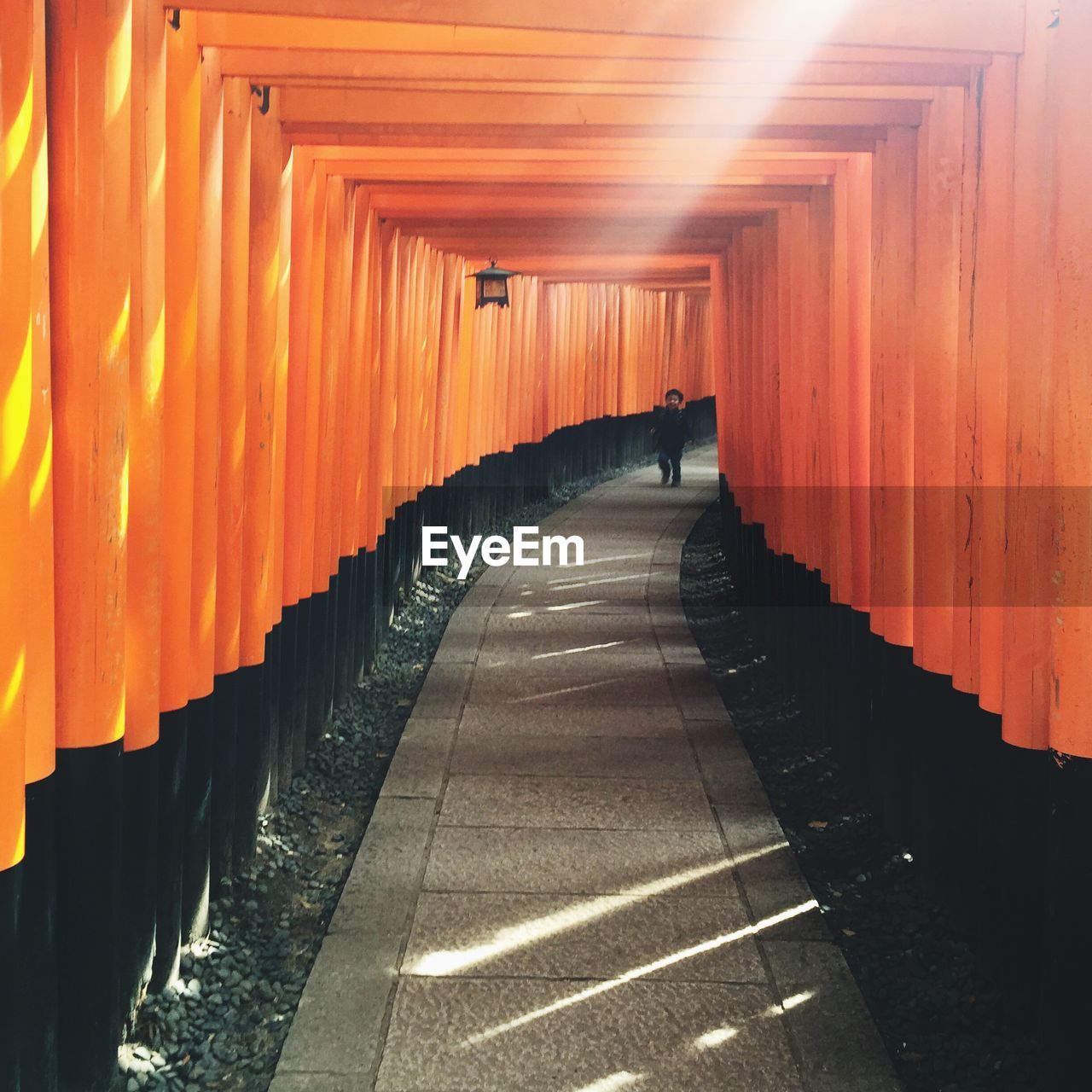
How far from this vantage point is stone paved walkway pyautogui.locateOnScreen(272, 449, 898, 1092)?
13.9ft

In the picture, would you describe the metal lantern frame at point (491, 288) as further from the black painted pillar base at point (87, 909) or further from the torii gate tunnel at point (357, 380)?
the black painted pillar base at point (87, 909)

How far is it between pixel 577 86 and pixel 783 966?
135 inches

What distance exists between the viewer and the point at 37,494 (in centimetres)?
340

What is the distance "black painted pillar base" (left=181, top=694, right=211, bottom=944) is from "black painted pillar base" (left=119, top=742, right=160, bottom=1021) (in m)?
0.49

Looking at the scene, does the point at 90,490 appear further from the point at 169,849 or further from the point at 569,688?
the point at 569,688

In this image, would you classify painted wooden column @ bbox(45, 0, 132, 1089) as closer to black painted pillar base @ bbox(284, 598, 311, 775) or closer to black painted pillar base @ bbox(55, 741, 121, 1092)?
black painted pillar base @ bbox(55, 741, 121, 1092)

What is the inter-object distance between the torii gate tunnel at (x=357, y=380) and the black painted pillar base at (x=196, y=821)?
2 centimetres

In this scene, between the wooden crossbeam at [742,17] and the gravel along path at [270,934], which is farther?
the wooden crossbeam at [742,17]

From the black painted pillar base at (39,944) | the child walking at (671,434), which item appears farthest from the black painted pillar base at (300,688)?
the child walking at (671,434)

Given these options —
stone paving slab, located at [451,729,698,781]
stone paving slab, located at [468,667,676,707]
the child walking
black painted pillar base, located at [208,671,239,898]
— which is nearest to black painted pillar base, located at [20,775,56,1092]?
black painted pillar base, located at [208,671,239,898]

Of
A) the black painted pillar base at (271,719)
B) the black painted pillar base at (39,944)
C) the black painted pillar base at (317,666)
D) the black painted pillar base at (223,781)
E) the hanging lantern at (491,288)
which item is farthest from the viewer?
the hanging lantern at (491,288)

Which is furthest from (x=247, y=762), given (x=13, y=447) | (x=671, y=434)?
(x=671, y=434)

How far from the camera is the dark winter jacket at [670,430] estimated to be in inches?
898

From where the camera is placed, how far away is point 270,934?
532 centimetres
